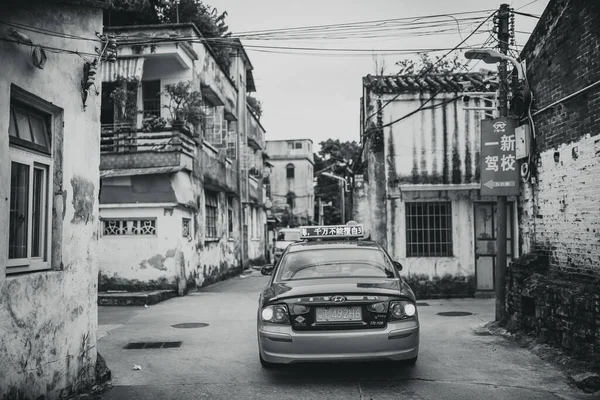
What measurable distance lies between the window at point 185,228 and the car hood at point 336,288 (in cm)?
978

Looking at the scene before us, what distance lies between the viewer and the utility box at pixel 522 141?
9320 mm

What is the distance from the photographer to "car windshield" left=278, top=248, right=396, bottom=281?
705 cm

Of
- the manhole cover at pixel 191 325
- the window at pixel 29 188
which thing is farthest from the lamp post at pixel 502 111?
the window at pixel 29 188

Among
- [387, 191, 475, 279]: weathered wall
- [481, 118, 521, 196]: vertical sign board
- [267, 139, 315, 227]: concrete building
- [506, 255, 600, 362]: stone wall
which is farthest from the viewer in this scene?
[267, 139, 315, 227]: concrete building

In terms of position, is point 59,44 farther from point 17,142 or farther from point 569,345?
point 569,345

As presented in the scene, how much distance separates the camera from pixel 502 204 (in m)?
10.0

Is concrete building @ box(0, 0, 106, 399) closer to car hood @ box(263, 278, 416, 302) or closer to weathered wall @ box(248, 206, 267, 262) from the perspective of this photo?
car hood @ box(263, 278, 416, 302)

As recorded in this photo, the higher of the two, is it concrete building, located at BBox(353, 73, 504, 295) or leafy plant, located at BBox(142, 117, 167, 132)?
leafy plant, located at BBox(142, 117, 167, 132)

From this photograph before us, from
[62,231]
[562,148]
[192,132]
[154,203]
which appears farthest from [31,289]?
[192,132]

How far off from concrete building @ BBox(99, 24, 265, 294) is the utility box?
731 centimetres

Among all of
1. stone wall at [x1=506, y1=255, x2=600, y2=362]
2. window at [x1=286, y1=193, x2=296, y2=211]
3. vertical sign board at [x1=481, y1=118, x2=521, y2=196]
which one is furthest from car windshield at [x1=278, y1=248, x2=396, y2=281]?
window at [x1=286, y1=193, x2=296, y2=211]

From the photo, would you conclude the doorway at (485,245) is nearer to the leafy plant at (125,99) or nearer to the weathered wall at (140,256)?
the weathered wall at (140,256)

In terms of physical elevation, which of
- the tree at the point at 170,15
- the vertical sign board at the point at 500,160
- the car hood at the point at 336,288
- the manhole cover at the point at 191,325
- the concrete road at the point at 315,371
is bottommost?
the manhole cover at the point at 191,325

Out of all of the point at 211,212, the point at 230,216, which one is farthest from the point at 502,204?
the point at 230,216
